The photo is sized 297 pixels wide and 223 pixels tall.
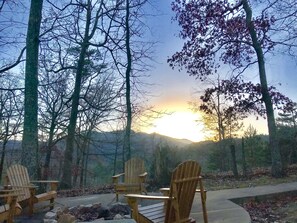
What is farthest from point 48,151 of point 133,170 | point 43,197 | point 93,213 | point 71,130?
point 93,213

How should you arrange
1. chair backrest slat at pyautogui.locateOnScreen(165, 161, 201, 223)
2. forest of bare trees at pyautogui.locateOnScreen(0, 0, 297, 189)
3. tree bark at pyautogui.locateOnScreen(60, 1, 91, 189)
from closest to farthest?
chair backrest slat at pyautogui.locateOnScreen(165, 161, 201, 223)
forest of bare trees at pyautogui.locateOnScreen(0, 0, 297, 189)
tree bark at pyautogui.locateOnScreen(60, 1, 91, 189)

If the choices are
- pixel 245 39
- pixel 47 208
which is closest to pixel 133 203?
pixel 47 208

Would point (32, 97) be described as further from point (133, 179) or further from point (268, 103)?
point (268, 103)

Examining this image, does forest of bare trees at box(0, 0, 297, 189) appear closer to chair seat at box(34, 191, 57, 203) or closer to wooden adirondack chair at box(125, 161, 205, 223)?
chair seat at box(34, 191, 57, 203)

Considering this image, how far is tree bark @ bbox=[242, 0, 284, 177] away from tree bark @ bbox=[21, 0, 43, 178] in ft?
19.4

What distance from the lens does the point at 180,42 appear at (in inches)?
393

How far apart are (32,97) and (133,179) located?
295 cm

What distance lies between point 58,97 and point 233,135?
10.6 m

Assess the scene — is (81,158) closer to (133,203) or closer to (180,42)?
(180,42)

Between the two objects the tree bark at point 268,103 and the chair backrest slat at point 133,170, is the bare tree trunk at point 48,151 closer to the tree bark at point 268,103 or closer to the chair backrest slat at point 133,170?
the chair backrest slat at point 133,170

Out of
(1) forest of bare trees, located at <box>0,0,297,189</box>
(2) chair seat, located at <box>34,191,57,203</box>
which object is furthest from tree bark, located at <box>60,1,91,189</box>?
(2) chair seat, located at <box>34,191,57,203</box>

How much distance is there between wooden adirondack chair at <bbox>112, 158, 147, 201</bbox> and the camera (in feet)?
18.7

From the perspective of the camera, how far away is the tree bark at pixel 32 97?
21.0 feet

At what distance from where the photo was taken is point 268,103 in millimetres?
8562
